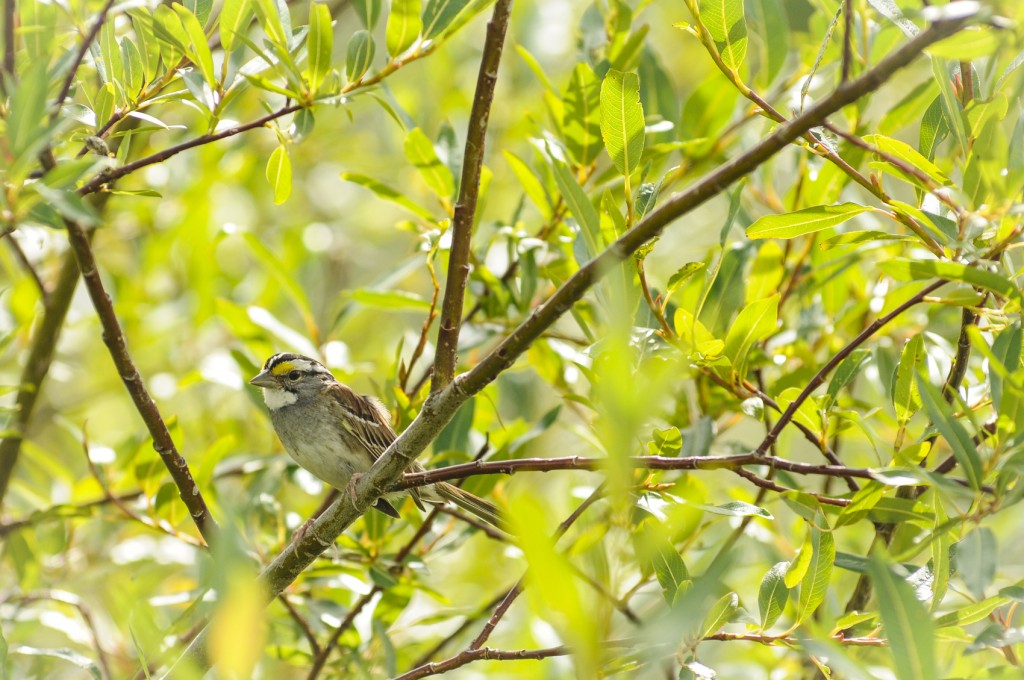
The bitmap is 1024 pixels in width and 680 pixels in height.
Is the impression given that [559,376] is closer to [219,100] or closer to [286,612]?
[286,612]

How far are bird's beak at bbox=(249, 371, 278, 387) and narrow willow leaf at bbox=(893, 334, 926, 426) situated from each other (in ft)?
7.71

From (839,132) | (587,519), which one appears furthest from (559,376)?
(839,132)

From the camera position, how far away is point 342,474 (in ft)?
12.8

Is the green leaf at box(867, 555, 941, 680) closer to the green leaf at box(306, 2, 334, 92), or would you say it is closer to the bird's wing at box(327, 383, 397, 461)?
the green leaf at box(306, 2, 334, 92)

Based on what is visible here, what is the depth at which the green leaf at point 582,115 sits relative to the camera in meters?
3.00

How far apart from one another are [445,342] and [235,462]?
2039 mm

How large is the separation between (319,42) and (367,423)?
205 cm

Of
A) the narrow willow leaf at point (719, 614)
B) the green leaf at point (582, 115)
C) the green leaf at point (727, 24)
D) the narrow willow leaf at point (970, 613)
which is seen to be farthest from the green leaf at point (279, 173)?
the narrow willow leaf at point (970, 613)

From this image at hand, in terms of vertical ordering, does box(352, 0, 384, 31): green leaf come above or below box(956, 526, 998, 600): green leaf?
above

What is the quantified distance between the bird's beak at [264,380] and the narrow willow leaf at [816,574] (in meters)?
2.30

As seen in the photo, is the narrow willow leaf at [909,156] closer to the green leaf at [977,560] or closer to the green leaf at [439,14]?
the green leaf at [977,560]

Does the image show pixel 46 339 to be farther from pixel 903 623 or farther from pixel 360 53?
pixel 903 623

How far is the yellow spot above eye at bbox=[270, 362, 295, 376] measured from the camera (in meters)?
4.05

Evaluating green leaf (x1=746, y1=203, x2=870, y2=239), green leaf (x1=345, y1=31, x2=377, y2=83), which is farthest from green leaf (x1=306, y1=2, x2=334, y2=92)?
green leaf (x1=746, y1=203, x2=870, y2=239)
